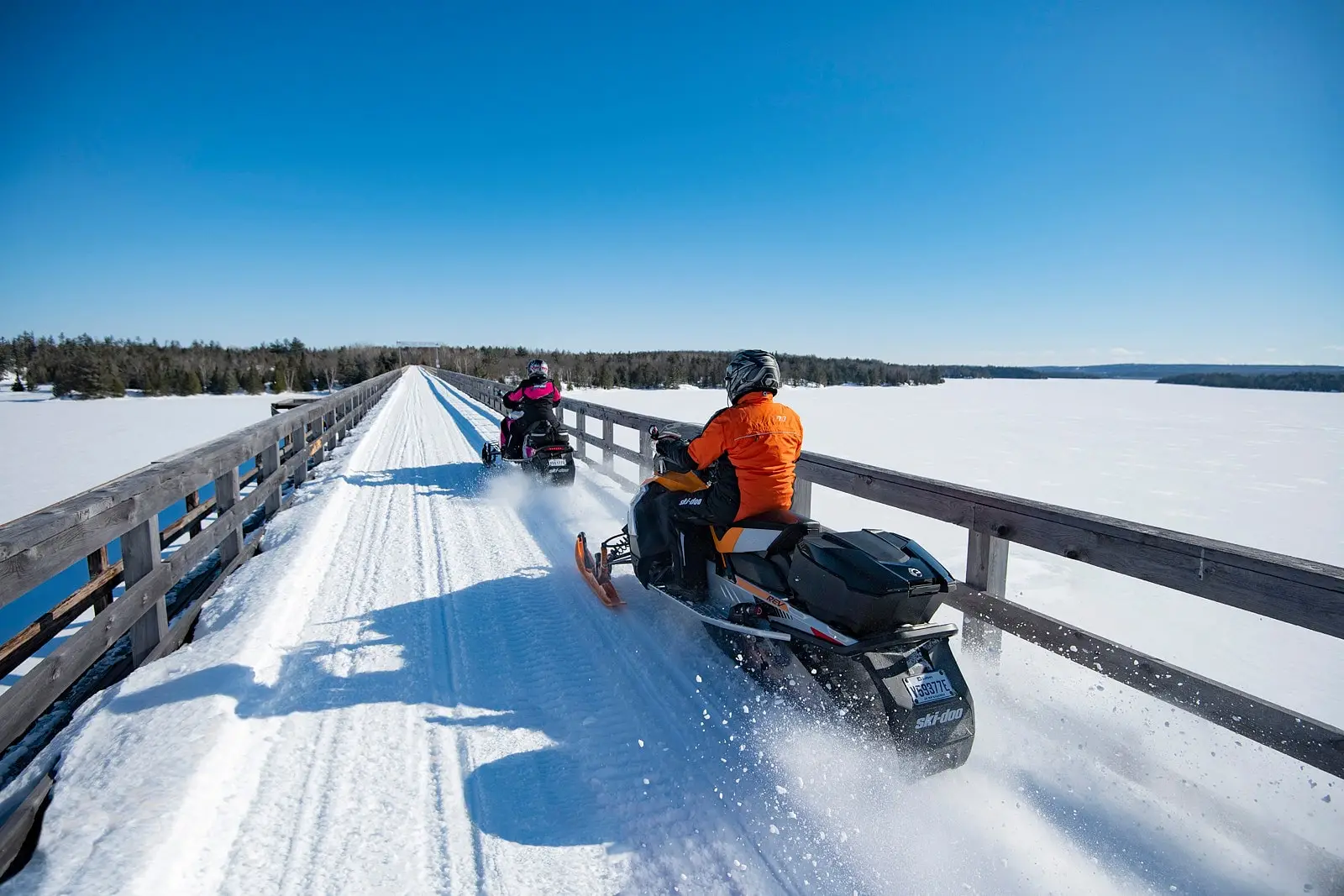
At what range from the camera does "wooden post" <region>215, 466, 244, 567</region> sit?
395 cm

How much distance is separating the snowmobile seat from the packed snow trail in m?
0.64

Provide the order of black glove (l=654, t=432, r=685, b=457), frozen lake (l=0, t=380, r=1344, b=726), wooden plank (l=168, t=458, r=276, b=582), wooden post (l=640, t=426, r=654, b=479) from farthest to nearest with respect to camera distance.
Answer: wooden post (l=640, t=426, r=654, b=479) < frozen lake (l=0, t=380, r=1344, b=726) < black glove (l=654, t=432, r=685, b=457) < wooden plank (l=168, t=458, r=276, b=582)

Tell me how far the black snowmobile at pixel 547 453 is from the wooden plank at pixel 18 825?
5304 mm

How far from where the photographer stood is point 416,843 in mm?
2020

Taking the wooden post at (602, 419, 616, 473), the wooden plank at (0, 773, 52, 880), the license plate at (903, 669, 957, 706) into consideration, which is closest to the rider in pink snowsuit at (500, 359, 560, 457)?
the wooden post at (602, 419, 616, 473)

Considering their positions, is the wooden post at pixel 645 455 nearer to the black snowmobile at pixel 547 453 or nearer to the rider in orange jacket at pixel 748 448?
the black snowmobile at pixel 547 453

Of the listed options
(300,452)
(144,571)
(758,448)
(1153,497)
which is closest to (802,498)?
(758,448)

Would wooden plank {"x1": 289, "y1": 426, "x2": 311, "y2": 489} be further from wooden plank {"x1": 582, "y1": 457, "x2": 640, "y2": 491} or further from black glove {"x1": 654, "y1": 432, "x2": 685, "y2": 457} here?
black glove {"x1": 654, "y1": 432, "x2": 685, "y2": 457}

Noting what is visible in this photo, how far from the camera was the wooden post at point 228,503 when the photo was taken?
3.95m

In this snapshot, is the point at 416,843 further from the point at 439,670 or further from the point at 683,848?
the point at 439,670

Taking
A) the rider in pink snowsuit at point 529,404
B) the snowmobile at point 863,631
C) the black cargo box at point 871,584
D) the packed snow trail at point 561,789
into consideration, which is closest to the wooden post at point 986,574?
the packed snow trail at point 561,789

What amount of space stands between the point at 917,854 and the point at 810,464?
2384 mm

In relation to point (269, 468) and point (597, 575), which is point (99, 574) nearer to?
point (597, 575)

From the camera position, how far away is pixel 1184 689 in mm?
2027
